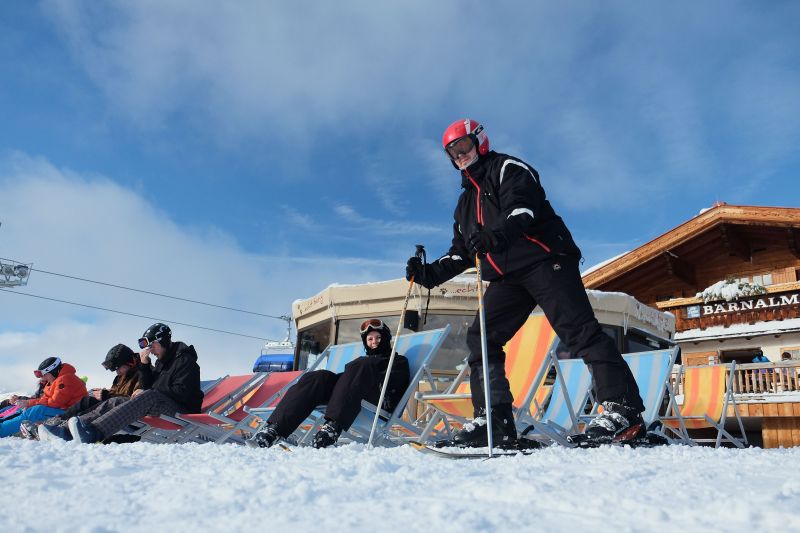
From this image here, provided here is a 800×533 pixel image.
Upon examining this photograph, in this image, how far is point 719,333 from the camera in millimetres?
16500

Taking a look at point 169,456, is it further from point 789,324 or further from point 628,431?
point 789,324

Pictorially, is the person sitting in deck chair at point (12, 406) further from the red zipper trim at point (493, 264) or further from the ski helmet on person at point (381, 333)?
the red zipper trim at point (493, 264)

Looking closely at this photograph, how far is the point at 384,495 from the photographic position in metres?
1.54

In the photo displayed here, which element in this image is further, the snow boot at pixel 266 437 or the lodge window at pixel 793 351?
the lodge window at pixel 793 351

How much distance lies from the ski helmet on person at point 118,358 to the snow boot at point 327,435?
3.09 metres

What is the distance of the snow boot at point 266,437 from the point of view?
133 inches

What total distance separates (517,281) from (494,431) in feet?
2.63

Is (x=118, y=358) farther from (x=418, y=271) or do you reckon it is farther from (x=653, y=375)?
(x=653, y=375)

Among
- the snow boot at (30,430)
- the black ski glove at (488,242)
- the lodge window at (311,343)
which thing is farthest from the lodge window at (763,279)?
the snow boot at (30,430)

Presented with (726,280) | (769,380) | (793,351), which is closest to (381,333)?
(769,380)

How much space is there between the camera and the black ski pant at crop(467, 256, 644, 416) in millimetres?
3086

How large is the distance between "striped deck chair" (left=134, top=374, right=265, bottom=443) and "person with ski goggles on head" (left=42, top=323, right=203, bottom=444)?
5.8 inches

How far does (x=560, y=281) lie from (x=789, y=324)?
597 inches

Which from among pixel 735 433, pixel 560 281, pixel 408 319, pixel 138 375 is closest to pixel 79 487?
pixel 560 281
